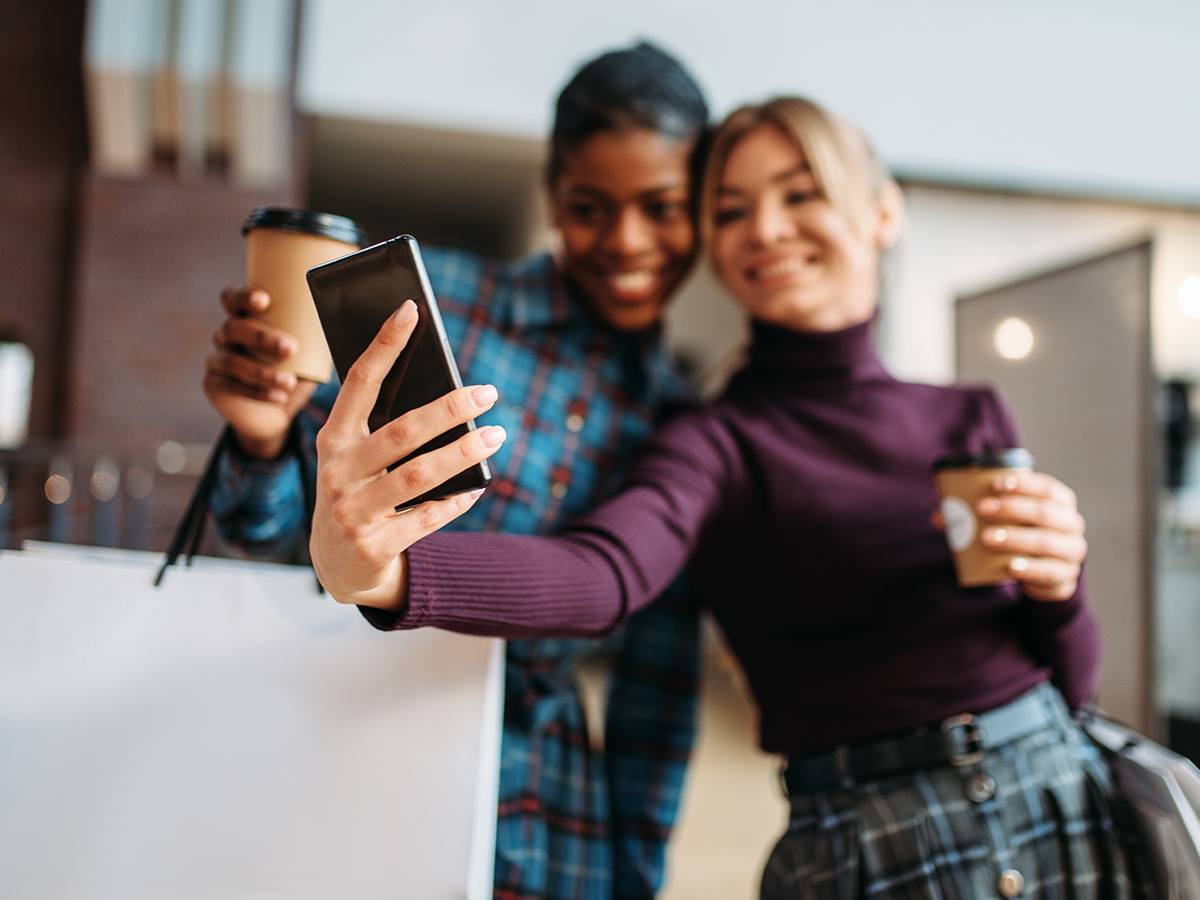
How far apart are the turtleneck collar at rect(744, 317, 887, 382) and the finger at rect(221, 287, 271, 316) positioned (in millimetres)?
665

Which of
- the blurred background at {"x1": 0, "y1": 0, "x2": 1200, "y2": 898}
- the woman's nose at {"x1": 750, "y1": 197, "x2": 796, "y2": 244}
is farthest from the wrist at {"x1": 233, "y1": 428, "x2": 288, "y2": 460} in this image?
the blurred background at {"x1": 0, "y1": 0, "x2": 1200, "y2": 898}

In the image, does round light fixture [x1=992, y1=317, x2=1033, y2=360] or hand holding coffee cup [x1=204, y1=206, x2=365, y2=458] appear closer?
hand holding coffee cup [x1=204, y1=206, x2=365, y2=458]

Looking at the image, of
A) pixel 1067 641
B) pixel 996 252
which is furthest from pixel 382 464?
pixel 996 252

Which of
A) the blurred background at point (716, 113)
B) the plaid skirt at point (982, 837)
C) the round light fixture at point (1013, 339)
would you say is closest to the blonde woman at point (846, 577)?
the plaid skirt at point (982, 837)

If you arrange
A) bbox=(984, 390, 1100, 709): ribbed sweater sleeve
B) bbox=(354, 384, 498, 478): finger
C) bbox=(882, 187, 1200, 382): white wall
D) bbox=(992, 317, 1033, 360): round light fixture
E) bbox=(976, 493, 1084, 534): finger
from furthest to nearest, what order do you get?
bbox=(882, 187, 1200, 382): white wall, bbox=(992, 317, 1033, 360): round light fixture, bbox=(984, 390, 1100, 709): ribbed sweater sleeve, bbox=(976, 493, 1084, 534): finger, bbox=(354, 384, 498, 478): finger

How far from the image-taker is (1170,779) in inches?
33.3

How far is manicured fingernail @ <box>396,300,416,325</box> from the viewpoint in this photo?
0.55m

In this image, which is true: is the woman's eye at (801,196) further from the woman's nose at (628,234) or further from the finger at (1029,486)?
the finger at (1029,486)

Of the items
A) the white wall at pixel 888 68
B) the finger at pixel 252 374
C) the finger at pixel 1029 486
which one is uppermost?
the white wall at pixel 888 68

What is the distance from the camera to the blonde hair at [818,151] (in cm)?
107

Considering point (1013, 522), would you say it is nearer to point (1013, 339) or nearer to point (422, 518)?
point (422, 518)

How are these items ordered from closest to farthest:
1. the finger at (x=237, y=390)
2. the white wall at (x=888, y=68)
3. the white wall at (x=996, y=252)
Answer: the finger at (x=237, y=390) < the white wall at (x=888, y=68) < the white wall at (x=996, y=252)

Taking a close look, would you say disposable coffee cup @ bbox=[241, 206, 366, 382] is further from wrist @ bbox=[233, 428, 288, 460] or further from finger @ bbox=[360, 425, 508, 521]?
finger @ bbox=[360, 425, 508, 521]

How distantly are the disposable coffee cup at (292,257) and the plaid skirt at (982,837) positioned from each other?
73 cm
